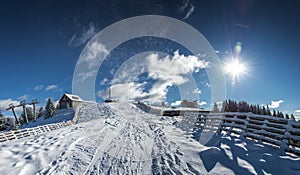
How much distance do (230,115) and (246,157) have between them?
4.56m

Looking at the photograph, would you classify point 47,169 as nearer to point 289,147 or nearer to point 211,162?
point 211,162

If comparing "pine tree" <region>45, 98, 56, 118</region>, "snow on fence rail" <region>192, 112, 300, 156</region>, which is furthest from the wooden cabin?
"snow on fence rail" <region>192, 112, 300, 156</region>

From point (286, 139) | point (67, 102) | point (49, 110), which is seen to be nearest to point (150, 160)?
point (286, 139)

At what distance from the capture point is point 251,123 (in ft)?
24.2

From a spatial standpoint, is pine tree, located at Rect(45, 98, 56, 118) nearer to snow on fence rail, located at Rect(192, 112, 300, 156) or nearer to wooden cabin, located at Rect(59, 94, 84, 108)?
wooden cabin, located at Rect(59, 94, 84, 108)

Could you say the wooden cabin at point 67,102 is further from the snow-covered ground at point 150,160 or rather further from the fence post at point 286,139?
the fence post at point 286,139

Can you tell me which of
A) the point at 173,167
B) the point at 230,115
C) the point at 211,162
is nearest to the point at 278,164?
the point at 211,162

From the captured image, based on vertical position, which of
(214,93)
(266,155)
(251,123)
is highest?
(214,93)

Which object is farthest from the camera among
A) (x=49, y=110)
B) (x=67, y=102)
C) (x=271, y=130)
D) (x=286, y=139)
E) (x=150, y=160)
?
(x=67, y=102)

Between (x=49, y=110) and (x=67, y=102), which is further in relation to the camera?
(x=67, y=102)

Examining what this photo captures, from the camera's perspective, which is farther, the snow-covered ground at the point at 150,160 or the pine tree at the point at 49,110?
the pine tree at the point at 49,110

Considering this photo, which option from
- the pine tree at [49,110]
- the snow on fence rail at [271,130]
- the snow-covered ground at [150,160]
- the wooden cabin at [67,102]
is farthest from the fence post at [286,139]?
the wooden cabin at [67,102]

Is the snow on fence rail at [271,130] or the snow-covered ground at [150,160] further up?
the snow on fence rail at [271,130]

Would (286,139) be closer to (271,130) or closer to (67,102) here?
(271,130)
